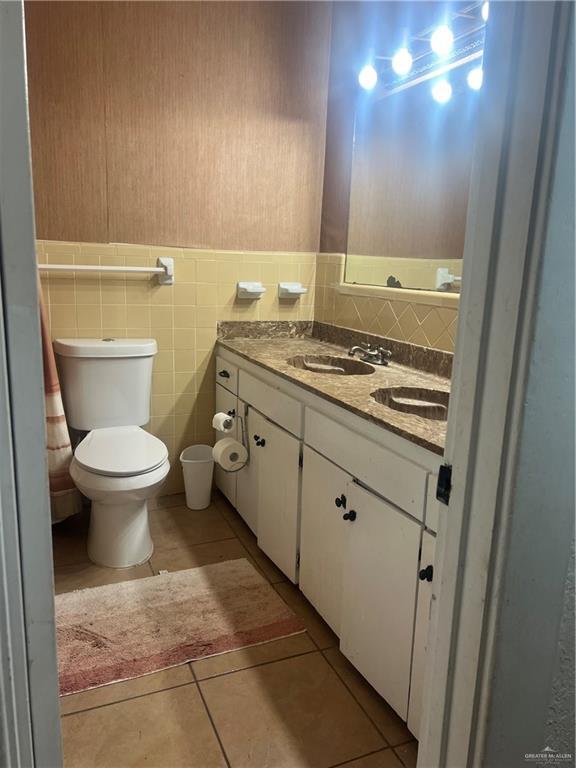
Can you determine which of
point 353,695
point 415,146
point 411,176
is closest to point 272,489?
point 353,695

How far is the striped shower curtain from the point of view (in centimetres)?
231

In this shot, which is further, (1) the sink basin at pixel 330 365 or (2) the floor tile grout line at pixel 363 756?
(1) the sink basin at pixel 330 365

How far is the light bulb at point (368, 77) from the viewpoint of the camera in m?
2.50

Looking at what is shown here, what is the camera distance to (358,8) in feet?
8.40

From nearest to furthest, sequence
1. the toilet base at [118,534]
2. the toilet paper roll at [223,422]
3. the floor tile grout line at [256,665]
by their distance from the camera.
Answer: the floor tile grout line at [256,665] → the toilet base at [118,534] → the toilet paper roll at [223,422]

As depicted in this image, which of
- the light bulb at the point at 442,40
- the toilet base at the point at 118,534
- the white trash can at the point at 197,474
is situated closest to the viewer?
the light bulb at the point at 442,40

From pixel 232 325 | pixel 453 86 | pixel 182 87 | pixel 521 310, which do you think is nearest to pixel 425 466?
pixel 521 310

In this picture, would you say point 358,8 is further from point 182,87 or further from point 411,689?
point 411,689

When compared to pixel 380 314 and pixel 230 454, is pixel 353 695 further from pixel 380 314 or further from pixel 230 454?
pixel 380 314

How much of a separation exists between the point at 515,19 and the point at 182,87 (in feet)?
7.20

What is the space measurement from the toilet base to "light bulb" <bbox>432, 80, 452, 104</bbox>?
77.0 inches

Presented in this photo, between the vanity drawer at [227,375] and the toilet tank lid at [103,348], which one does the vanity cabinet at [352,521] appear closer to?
the vanity drawer at [227,375]

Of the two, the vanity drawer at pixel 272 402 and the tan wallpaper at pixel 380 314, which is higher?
the tan wallpaper at pixel 380 314

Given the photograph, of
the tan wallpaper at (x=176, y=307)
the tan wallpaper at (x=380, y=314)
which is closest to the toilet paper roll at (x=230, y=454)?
the tan wallpaper at (x=176, y=307)
